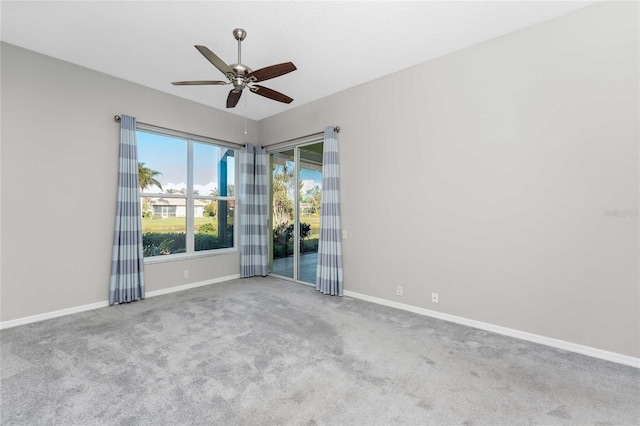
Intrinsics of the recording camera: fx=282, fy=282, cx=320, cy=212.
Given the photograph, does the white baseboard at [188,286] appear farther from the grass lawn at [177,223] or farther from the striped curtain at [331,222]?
the striped curtain at [331,222]

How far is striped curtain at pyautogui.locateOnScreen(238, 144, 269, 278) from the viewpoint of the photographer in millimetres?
5316

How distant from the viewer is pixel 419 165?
3.57 meters

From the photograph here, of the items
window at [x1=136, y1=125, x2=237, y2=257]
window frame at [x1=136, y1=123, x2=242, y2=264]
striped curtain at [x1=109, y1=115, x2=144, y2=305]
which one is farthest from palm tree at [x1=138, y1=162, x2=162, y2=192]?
striped curtain at [x1=109, y1=115, x2=144, y2=305]

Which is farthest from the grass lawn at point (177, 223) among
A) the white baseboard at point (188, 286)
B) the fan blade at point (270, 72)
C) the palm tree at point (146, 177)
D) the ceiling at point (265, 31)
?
the fan blade at point (270, 72)

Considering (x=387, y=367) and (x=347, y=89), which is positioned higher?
(x=347, y=89)

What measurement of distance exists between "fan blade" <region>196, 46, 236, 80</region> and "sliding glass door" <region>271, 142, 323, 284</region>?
2.37 meters

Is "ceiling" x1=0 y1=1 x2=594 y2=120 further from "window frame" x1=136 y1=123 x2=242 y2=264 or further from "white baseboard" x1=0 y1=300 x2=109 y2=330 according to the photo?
"white baseboard" x1=0 y1=300 x2=109 y2=330

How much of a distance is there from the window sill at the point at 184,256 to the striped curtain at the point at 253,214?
0.30 m

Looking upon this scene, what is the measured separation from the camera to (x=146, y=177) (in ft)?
14.3

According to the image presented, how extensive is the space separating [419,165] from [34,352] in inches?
173

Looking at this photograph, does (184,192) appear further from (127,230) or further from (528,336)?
(528,336)

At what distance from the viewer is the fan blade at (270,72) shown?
8.16 feet

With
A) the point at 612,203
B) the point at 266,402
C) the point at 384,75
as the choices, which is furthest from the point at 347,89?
the point at 266,402

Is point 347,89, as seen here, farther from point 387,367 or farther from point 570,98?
point 387,367
